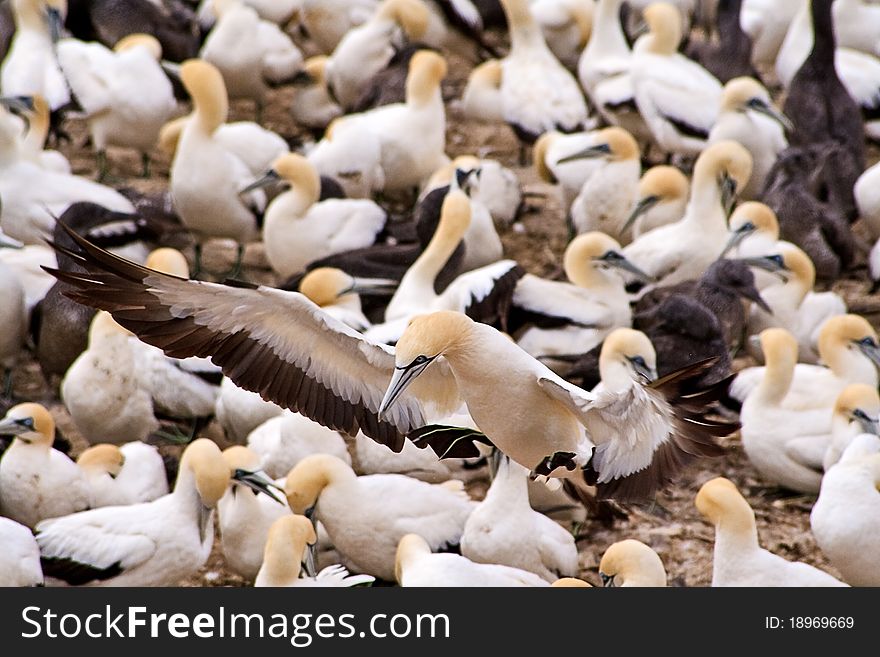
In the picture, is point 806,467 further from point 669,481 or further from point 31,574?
point 31,574

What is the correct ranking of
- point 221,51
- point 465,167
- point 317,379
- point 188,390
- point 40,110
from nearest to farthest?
point 317,379, point 188,390, point 465,167, point 40,110, point 221,51

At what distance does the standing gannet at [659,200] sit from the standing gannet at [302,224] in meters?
1.41

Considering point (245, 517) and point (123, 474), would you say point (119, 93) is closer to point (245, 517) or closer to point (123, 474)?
point (123, 474)

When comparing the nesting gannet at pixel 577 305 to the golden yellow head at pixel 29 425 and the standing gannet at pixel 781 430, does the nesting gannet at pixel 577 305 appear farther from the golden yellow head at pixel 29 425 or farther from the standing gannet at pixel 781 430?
the golden yellow head at pixel 29 425

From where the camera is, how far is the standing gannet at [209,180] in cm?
889

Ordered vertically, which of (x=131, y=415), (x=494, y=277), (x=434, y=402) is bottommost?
(x=131, y=415)

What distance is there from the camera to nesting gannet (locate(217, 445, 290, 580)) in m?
6.43

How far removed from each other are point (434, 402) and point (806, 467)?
2.22 m

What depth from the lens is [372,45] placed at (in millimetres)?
10961

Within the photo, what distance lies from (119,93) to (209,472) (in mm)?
4005

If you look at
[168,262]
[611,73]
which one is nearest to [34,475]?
[168,262]

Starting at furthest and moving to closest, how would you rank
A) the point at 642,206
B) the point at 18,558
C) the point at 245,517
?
the point at 642,206, the point at 245,517, the point at 18,558

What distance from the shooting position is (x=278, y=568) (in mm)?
5805

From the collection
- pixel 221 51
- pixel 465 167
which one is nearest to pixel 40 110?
pixel 221 51
